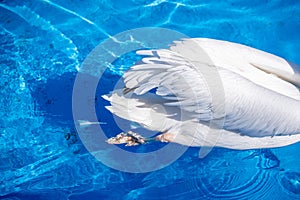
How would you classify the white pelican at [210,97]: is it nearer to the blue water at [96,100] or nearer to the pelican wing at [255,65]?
the pelican wing at [255,65]

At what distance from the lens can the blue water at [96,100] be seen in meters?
2.78

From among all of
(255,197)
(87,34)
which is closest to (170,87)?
(255,197)

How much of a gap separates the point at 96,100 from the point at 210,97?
1.34 metres

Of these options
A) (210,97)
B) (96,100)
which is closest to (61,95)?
(96,100)

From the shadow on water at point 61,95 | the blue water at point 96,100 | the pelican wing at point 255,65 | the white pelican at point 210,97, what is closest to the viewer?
the white pelican at point 210,97

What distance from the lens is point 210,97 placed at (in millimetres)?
2049

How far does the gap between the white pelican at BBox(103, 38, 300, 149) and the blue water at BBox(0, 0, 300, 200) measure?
0.41 meters

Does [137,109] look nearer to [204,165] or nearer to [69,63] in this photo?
[204,165]

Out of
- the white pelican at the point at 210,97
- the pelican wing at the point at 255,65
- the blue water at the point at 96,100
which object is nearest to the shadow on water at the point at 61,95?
the blue water at the point at 96,100

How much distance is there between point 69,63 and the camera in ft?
11.1

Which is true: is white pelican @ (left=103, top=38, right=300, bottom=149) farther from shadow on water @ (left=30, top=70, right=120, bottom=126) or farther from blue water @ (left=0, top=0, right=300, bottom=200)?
shadow on water @ (left=30, top=70, right=120, bottom=126)

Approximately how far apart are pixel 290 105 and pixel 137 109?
36.5 inches

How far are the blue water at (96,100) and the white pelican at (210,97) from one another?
41 centimetres

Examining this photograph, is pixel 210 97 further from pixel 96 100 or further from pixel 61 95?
pixel 61 95
